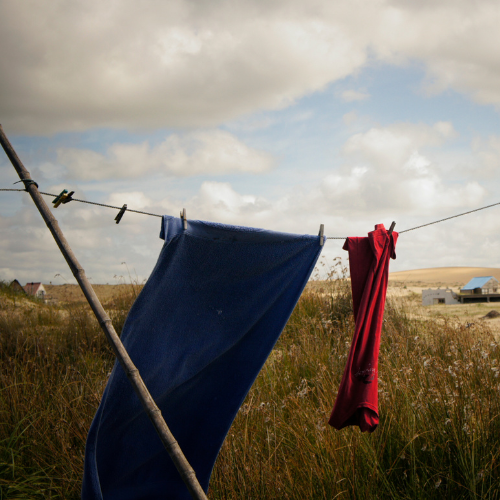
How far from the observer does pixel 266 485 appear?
2633 mm

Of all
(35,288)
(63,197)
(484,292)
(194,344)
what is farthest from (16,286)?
(484,292)

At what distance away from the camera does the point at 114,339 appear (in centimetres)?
192

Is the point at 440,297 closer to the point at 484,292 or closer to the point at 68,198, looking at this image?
the point at 484,292

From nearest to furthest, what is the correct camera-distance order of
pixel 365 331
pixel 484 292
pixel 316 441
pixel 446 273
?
pixel 365 331 → pixel 316 441 → pixel 484 292 → pixel 446 273

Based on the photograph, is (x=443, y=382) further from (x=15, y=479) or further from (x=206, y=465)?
(x=15, y=479)

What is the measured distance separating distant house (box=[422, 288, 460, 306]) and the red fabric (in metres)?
12.4

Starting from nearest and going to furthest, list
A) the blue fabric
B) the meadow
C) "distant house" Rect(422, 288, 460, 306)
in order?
the blue fabric < the meadow < "distant house" Rect(422, 288, 460, 306)

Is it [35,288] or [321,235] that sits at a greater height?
[321,235]

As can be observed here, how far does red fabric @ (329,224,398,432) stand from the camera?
89.9 inches

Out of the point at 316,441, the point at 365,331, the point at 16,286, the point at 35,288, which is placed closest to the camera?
the point at 365,331

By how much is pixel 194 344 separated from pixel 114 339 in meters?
0.44

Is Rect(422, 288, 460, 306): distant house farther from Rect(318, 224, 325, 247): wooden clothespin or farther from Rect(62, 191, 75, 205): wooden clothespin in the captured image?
Rect(62, 191, 75, 205): wooden clothespin

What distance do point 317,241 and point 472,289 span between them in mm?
13810

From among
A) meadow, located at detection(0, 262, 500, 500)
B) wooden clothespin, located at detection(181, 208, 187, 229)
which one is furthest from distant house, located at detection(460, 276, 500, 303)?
wooden clothespin, located at detection(181, 208, 187, 229)
